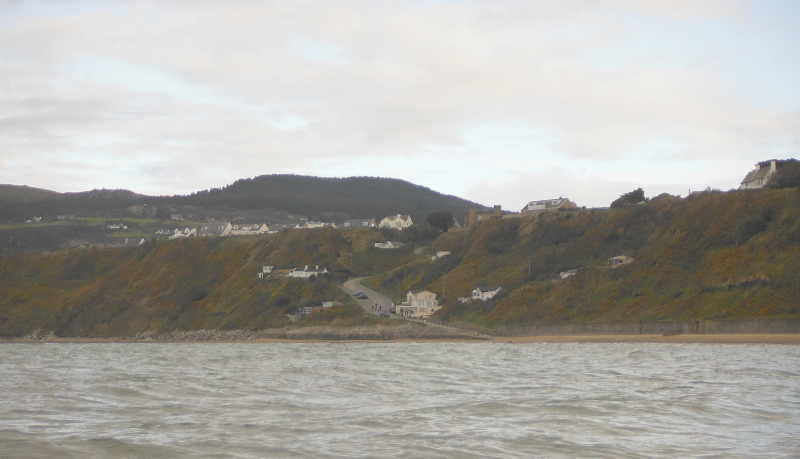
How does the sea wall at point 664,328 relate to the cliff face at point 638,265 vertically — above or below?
below

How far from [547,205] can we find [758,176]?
40459 millimetres

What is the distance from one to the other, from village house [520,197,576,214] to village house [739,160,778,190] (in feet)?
104

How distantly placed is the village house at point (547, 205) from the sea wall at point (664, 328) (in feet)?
186

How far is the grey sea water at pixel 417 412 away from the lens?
49.3 feet

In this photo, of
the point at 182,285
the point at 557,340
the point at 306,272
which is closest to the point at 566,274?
the point at 557,340

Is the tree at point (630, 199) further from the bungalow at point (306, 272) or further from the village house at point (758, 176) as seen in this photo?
the bungalow at point (306, 272)

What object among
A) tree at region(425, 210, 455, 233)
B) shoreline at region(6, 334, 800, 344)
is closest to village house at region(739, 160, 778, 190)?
shoreline at region(6, 334, 800, 344)

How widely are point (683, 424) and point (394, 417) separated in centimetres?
695

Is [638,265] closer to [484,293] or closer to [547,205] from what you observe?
[484,293]

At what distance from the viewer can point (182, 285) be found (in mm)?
119812

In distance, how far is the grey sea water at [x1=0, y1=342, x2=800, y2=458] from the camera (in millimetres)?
15031

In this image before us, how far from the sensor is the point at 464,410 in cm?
2080

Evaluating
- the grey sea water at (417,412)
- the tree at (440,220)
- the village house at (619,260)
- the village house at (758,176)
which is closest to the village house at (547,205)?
the tree at (440,220)

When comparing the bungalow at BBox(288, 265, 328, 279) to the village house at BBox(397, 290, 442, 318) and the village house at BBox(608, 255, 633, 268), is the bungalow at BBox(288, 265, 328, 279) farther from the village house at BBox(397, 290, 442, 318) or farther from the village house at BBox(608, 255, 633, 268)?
the village house at BBox(608, 255, 633, 268)
